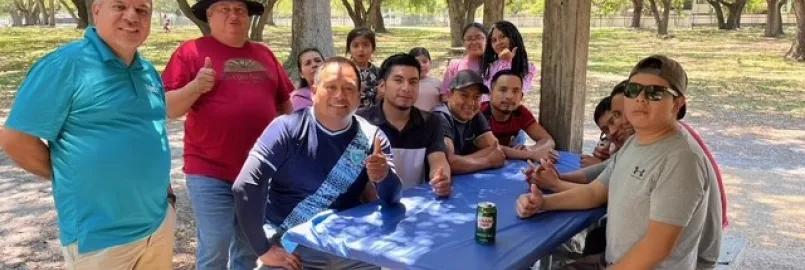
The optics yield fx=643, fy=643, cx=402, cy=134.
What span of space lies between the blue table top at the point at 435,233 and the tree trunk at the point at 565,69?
5.75 feet

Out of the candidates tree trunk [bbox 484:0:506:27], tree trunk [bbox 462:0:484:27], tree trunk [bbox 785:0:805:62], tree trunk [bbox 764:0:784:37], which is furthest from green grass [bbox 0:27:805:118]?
tree trunk [bbox 764:0:784:37]

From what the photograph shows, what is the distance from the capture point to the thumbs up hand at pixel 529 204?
3.02 m

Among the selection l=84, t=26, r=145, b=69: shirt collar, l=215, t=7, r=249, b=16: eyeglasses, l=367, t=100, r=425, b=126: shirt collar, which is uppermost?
l=215, t=7, r=249, b=16: eyeglasses

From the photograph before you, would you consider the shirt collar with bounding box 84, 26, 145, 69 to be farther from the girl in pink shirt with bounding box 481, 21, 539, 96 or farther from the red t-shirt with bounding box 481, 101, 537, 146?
the girl in pink shirt with bounding box 481, 21, 539, 96

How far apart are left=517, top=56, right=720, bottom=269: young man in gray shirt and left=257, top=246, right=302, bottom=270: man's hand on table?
Result: 4.57ft

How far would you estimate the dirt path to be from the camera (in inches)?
185

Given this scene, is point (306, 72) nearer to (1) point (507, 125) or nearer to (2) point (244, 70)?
(2) point (244, 70)

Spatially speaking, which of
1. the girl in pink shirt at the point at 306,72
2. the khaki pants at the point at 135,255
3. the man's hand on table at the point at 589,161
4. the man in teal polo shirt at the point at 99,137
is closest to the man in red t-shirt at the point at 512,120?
the man's hand on table at the point at 589,161

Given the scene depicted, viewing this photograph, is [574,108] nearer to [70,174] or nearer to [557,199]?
[557,199]

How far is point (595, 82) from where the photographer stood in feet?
49.5

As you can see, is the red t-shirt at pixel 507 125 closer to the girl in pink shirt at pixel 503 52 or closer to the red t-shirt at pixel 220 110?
the girl in pink shirt at pixel 503 52

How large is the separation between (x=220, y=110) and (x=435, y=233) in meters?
1.27

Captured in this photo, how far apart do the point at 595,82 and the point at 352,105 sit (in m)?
13.1

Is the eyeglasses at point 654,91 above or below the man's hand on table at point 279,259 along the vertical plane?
above
